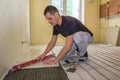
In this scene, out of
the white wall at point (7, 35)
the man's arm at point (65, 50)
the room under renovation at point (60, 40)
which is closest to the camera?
the white wall at point (7, 35)

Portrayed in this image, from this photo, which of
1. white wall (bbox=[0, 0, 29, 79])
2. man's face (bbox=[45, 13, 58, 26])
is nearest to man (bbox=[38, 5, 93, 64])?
man's face (bbox=[45, 13, 58, 26])

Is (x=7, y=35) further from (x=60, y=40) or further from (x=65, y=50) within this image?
(x=60, y=40)

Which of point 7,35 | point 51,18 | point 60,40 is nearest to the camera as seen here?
point 7,35

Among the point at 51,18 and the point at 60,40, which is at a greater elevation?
the point at 51,18

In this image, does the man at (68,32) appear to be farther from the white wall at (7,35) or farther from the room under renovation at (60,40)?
the white wall at (7,35)

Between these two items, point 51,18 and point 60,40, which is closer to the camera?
point 51,18

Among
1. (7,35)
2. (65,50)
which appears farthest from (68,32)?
(7,35)

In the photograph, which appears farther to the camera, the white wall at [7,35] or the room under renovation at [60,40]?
the room under renovation at [60,40]

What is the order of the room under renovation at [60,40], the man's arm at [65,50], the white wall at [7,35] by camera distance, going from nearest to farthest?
the white wall at [7,35] < the room under renovation at [60,40] < the man's arm at [65,50]

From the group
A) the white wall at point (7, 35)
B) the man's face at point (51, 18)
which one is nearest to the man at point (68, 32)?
the man's face at point (51, 18)

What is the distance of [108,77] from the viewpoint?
147 cm

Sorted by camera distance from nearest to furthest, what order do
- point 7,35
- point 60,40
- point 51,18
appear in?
1. point 7,35
2. point 51,18
3. point 60,40

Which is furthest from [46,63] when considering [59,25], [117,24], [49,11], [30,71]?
[117,24]

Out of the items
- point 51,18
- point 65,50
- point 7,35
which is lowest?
point 65,50
